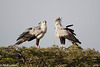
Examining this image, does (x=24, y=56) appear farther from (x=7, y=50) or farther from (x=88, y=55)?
(x=88, y=55)

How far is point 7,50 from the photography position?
7324 mm

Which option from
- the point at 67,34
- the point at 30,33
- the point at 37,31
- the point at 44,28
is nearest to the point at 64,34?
the point at 67,34

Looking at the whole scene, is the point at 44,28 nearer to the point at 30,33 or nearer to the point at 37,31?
the point at 37,31

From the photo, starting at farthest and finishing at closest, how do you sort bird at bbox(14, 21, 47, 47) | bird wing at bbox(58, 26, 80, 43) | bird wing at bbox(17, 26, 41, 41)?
bird wing at bbox(17, 26, 41, 41) < bird at bbox(14, 21, 47, 47) < bird wing at bbox(58, 26, 80, 43)

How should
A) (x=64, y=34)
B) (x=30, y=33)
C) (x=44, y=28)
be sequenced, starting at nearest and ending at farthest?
(x=64, y=34) < (x=44, y=28) < (x=30, y=33)

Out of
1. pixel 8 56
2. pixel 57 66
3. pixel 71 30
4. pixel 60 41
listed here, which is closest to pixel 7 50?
pixel 8 56

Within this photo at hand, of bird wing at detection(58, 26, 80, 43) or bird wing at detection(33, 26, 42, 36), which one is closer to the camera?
bird wing at detection(58, 26, 80, 43)

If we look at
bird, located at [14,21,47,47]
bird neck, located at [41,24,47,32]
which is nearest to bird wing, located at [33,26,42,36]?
bird, located at [14,21,47,47]

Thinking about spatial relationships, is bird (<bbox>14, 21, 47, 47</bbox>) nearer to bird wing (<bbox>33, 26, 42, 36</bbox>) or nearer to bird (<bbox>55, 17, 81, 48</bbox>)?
bird wing (<bbox>33, 26, 42, 36</bbox>)

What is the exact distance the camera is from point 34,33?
1215cm

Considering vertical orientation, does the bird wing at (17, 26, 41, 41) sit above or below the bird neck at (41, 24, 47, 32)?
below

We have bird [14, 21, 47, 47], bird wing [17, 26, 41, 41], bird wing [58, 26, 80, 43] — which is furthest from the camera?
bird wing [17, 26, 41, 41]

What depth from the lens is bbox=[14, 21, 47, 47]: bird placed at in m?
12.0

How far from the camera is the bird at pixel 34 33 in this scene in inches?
473
